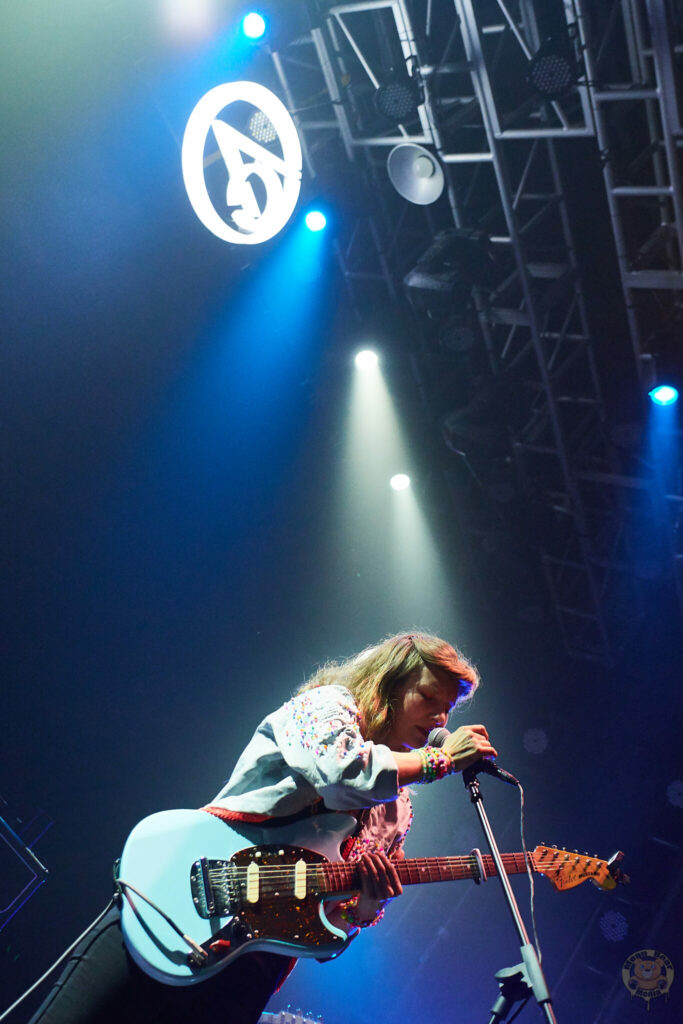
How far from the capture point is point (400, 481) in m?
7.61

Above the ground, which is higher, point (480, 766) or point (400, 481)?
point (400, 481)

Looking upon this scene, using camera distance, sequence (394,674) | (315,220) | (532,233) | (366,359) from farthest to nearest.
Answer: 1. (366,359)
2. (315,220)
3. (532,233)
4. (394,674)

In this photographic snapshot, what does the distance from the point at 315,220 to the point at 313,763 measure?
558cm

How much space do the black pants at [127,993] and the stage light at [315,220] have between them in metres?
5.72

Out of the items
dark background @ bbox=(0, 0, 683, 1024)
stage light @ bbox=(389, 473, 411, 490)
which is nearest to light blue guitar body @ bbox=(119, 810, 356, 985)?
dark background @ bbox=(0, 0, 683, 1024)

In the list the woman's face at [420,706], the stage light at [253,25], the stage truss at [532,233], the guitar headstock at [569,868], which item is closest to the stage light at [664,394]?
the stage truss at [532,233]

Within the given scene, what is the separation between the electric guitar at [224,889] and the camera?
224 centimetres

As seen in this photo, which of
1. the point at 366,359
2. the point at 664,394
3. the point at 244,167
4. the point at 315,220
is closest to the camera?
the point at 244,167

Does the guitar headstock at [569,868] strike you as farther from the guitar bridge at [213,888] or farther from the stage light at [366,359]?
the stage light at [366,359]

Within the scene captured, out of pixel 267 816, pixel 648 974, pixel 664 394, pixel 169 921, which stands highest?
pixel 664 394

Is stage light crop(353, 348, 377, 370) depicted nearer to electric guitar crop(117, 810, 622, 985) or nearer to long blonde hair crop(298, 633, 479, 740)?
long blonde hair crop(298, 633, 479, 740)

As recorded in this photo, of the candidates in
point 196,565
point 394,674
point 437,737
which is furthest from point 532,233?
point 437,737

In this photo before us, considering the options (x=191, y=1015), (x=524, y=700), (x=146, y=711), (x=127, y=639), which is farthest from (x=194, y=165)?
(x=524, y=700)

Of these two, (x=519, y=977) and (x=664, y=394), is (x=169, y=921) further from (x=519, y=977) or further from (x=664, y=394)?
(x=664, y=394)
